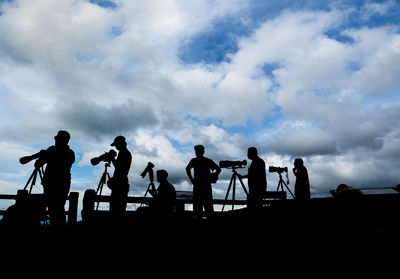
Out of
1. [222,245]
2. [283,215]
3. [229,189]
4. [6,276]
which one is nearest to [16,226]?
[6,276]

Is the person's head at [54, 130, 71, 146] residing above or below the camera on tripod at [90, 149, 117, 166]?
above

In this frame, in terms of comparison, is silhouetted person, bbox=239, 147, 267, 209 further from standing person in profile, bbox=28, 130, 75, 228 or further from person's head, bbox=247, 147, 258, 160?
standing person in profile, bbox=28, 130, 75, 228

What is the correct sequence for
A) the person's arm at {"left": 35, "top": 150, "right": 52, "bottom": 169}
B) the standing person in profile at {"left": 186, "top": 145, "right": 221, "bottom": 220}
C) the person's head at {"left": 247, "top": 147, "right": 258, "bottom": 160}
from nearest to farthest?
the person's arm at {"left": 35, "top": 150, "right": 52, "bottom": 169} → the standing person in profile at {"left": 186, "top": 145, "right": 221, "bottom": 220} → the person's head at {"left": 247, "top": 147, "right": 258, "bottom": 160}

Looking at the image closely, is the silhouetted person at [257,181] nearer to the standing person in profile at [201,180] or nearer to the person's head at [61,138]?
the standing person in profile at [201,180]

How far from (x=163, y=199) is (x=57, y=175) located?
3.06m

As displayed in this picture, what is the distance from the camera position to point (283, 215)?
5.04m

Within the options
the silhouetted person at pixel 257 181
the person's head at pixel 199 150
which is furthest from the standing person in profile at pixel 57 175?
the silhouetted person at pixel 257 181

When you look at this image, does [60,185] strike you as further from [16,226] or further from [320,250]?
[320,250]

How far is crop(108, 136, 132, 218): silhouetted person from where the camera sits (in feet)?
20.0

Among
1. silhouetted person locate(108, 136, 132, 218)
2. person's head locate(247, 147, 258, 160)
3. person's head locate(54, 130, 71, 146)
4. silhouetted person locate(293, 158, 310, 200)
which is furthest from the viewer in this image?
silhouetted person locate(293, 158, 310, 200)

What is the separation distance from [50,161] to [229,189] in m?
6.55

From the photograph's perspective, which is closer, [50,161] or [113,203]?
[50,161]

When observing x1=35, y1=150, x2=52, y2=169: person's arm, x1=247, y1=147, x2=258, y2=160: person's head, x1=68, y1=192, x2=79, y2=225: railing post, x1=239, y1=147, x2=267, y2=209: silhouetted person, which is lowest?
x1=68, y1=192, x2=79, y2=225: railing post

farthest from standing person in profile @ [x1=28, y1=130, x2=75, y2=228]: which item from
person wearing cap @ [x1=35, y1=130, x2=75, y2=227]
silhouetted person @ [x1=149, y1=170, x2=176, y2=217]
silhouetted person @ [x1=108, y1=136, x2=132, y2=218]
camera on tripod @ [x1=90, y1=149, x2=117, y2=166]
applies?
silhouetted person @ [x1=149, y1=170, x2=176, y2=217]
